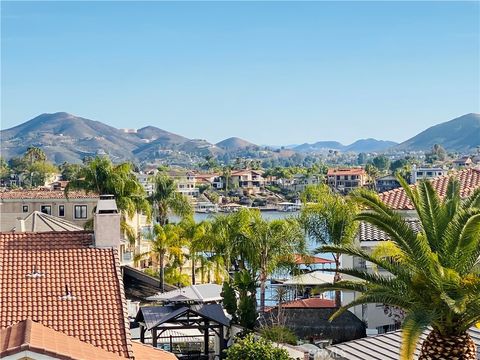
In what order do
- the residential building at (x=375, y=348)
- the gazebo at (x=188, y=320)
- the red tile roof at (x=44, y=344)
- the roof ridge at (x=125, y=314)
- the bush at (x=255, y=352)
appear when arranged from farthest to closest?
the gazebo at (x=188, y=320) < the bush at (x=255, y=352) < the residential building at (x=375, y=348) < the roof ridge at (x=125, y=314) < the red tile roof at (x=44, y=344)

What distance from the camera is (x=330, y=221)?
30.4 m

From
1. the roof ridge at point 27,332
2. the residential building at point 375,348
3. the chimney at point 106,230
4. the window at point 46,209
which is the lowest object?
the residential building at point 375,348

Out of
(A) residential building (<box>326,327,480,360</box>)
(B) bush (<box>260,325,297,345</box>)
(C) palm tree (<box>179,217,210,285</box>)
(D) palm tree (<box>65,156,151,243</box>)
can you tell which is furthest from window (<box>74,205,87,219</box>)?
(A) residential building (<box>326,327,480,360</box>)

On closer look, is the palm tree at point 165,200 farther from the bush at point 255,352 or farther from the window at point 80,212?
the bush at point 255,352

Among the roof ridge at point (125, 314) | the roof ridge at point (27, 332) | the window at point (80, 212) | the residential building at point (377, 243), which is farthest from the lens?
the window at point (80, 212)

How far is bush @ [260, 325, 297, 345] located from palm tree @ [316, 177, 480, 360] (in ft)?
29.5

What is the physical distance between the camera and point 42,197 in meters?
58.0

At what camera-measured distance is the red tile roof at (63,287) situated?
637 inches

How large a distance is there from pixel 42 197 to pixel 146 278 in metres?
23.3

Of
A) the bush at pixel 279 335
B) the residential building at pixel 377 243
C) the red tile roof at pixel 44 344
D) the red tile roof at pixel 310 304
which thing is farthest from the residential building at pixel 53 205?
the red tile roof at pixel 44 344

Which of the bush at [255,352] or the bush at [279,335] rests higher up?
the bush at [255,352]

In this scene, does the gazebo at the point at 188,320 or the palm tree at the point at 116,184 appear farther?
the palm tree at the point at 116,184

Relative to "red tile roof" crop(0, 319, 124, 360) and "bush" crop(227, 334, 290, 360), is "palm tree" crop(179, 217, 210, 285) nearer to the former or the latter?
"bush" crop(227, 334, 290, 360)

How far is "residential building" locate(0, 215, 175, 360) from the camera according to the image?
15.1m
